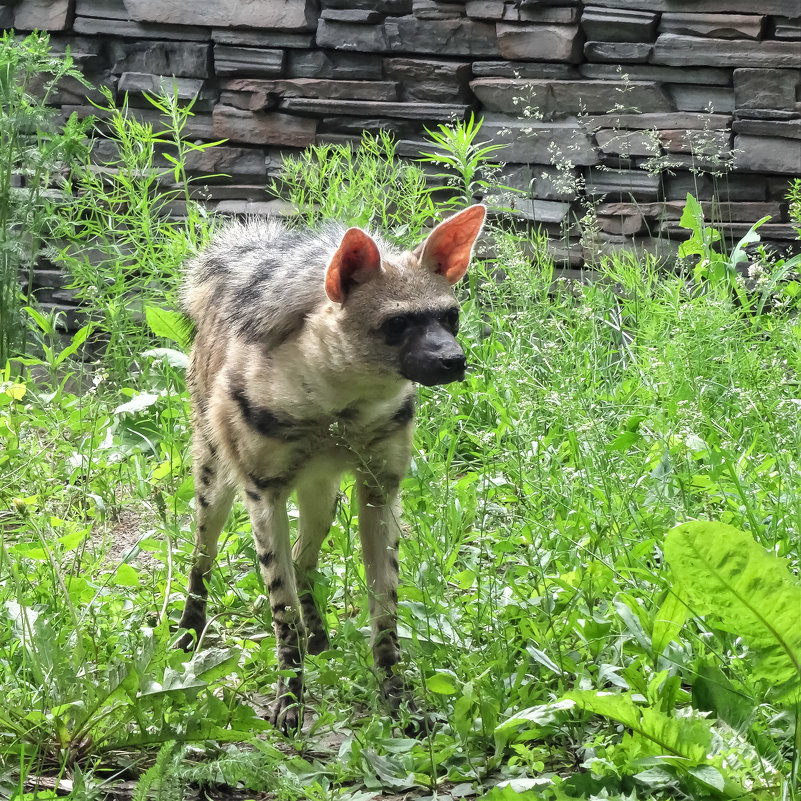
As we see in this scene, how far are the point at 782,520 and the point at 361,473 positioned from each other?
1.16 metres

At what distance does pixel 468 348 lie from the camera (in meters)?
4.81

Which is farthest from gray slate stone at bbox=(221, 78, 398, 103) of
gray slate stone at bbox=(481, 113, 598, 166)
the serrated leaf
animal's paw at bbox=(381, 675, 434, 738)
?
animal's paw at bbox=(381, 675, 434, 738)

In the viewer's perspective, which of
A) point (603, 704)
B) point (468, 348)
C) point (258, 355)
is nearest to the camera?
point (603, 704)

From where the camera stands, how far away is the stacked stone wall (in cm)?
561

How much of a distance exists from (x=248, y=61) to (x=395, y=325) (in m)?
3.96

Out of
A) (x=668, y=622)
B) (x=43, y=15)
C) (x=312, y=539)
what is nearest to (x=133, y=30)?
(x=43, y=15)

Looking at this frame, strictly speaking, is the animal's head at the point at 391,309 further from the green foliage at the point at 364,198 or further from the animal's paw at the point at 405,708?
the green foliage at the point at 364,198

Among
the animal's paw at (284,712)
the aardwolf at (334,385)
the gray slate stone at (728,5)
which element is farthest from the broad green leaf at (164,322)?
the gray slate stone at (728,5)

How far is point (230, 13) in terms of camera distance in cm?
632

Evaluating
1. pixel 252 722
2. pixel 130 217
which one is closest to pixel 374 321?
pixel 252 722

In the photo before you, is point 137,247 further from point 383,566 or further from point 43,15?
point 383,566

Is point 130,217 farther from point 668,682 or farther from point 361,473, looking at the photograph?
point 668,682

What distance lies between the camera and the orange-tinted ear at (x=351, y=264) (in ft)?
9.52

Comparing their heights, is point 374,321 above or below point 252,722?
above
